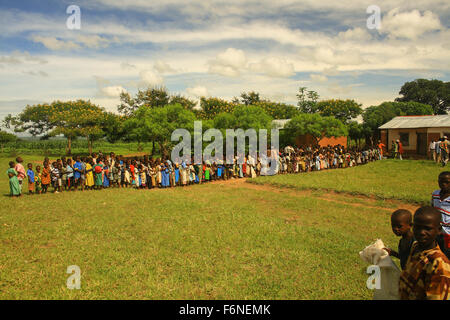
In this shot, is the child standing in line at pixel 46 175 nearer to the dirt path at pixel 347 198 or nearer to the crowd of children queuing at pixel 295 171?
the crowd of children queuing at pixel 295 171

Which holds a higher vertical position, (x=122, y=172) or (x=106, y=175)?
(x=122, y=172)

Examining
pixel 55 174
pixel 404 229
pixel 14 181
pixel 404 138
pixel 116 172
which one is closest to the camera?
pixel 404 229

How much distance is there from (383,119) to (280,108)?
45.1 feet

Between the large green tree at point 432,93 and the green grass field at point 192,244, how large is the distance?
57170 millimetres

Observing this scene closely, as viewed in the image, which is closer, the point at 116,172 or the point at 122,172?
the point at 116,172

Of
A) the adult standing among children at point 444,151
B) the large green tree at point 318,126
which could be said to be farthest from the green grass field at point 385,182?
the large green tree at point 318,126

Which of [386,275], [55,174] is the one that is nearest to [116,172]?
[55,174]

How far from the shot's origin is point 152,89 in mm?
40688

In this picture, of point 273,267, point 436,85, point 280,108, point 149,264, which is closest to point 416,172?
point 273,267

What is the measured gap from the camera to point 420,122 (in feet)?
88.0

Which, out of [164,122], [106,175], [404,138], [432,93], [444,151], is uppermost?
[432,93]

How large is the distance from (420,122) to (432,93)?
39422 millimetres

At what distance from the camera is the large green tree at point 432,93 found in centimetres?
5741

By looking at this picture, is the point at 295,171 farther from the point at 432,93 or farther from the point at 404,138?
the point at 432,93
